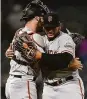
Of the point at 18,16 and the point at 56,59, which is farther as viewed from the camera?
the point at 18,16

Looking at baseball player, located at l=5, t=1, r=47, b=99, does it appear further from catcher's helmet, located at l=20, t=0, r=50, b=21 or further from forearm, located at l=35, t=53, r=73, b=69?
forearm, located at l=35, t=53, r=73, b=69

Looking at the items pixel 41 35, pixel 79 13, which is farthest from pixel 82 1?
pixel 41 35

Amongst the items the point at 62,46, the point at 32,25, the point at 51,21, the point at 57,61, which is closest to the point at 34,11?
the point at 32,25

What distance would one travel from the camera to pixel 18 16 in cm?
564

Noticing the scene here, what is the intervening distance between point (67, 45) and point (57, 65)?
0.17 m

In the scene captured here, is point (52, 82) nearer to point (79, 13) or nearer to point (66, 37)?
point (66, 37)

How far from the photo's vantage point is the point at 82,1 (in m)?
5.77

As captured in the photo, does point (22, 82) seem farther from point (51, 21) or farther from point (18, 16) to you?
point (18, 16)

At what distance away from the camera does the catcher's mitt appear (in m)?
3.35

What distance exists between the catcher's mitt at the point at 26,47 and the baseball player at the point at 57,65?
6 cm

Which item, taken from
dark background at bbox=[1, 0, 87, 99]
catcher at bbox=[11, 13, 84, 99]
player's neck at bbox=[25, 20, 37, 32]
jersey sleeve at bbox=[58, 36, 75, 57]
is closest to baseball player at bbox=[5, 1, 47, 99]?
player's neck at bbox=[25, 20, 37, 32]

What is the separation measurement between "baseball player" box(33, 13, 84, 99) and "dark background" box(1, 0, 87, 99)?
82.6 inches

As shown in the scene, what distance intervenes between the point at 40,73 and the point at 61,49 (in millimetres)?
385

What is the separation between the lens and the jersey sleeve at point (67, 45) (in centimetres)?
332
